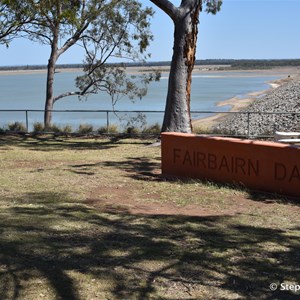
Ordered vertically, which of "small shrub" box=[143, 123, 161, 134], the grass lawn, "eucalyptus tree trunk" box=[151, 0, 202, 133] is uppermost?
"eucalyptus tree trunk" box=[151, 0, 202, 133]

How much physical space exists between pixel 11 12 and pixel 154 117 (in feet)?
70.0

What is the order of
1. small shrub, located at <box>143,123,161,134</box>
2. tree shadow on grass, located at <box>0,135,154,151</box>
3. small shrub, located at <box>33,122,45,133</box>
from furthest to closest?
small shrub, located at <box>33,122,45,133</box>
small shrub, located at <box>143,123,161,134</box>
tree shadow on grass, located at <box>0,135,154,151</box>

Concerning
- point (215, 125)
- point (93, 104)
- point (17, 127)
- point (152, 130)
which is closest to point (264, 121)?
point (215, 125)

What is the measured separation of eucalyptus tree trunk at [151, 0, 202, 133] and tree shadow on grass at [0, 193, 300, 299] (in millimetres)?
9565

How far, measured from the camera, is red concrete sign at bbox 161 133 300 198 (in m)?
10.2

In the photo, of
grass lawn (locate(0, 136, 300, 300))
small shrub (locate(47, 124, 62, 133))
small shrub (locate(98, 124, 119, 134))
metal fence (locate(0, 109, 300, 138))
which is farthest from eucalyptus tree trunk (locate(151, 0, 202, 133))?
small shrub (locate(47, 124, 62, 133))

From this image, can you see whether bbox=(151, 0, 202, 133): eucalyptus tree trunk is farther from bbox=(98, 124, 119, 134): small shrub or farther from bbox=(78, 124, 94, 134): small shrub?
bbox=(78, 124, 94, 134): small shrub

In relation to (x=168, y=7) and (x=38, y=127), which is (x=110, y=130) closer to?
(x=38, y=127)

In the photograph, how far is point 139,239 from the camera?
22.4ft

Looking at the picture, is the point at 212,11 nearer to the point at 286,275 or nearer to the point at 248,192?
the point at 248,192

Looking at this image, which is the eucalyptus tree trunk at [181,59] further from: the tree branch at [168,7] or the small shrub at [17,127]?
the small shrub at [17,127]

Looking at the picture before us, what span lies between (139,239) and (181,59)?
11.2 metres

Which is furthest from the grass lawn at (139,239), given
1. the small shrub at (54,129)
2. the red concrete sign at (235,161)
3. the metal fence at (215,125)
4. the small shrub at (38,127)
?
the small shrub at (38,127)

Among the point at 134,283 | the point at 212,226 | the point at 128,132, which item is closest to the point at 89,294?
the point at 134,283
